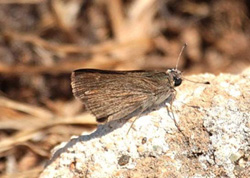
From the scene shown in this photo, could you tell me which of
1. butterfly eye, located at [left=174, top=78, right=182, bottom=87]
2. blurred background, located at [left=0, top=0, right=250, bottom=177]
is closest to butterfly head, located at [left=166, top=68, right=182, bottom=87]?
butterfly eye, located at [left=174, top=78, right=182, bottom=87]

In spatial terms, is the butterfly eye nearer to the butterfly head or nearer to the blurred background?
the butterfly head

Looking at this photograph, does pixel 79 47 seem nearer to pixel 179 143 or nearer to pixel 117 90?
pixel 117 90

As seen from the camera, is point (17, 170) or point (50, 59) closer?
point (17, 170)

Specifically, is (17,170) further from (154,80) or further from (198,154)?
(198,154)

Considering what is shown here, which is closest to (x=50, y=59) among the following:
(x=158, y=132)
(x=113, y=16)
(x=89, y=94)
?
(x=113, y=16)

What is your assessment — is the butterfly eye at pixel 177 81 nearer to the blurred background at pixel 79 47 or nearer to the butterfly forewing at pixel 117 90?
the butterfly forewing at pixel 117 90

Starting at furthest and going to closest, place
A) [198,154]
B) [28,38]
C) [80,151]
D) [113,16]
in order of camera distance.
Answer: [113,16]
[28,38]
[80,151]
[198,154]

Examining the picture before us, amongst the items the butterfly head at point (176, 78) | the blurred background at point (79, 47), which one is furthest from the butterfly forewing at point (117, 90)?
the blurred background at point (79, 47)
